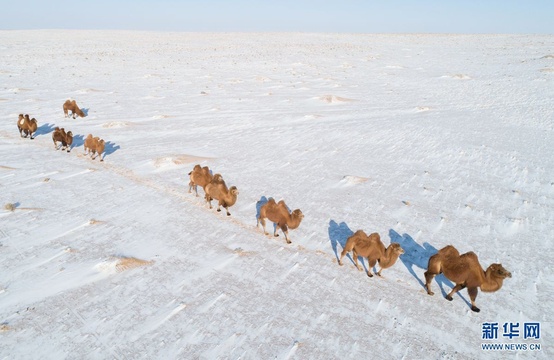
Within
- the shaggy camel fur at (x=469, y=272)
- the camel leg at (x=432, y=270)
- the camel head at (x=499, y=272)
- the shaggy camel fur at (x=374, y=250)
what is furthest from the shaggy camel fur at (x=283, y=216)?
the camel head at (x=499, y=272)

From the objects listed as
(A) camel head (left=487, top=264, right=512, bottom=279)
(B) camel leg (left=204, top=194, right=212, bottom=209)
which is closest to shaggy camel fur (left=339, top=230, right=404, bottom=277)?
(A) camel head (left=487, top=264, right=512, bottom=279)

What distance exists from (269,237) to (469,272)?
3.53 m

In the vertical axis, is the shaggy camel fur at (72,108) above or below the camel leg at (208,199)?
above

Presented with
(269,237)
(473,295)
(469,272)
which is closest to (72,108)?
(269,237)

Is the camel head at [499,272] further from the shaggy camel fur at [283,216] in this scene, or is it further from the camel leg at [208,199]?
the camel leg at [208,199]

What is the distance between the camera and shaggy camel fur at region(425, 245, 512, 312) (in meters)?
4.95

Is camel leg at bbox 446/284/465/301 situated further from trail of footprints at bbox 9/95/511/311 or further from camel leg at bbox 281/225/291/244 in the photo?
camel leg at bbox 281/225/291/244

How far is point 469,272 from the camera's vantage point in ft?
16.3

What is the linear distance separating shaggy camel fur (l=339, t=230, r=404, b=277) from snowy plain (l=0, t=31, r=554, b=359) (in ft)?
1.29

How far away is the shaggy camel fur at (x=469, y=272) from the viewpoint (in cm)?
495

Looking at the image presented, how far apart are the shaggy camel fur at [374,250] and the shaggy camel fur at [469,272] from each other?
599 mm

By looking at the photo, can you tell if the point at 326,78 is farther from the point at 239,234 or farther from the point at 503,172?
the point at 239,234

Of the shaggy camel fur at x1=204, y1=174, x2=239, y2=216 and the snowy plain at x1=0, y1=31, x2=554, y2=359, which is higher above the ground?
the shaggy camel fur at x1=204, y1=174, x2=239, y2=216

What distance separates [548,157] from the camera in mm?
11172
